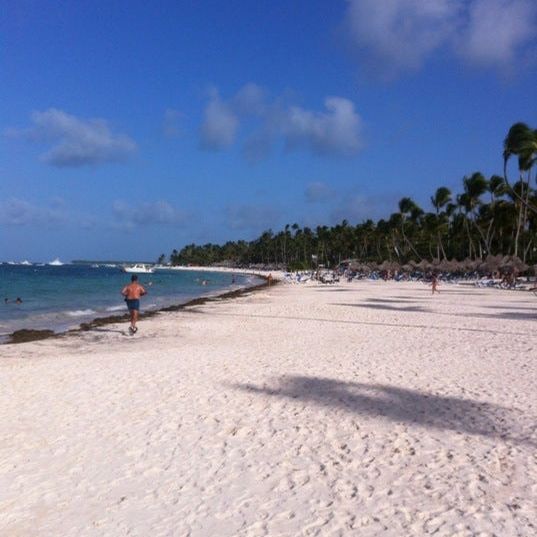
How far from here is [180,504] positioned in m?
4.07

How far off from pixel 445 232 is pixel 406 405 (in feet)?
237

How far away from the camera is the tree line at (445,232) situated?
162 feet

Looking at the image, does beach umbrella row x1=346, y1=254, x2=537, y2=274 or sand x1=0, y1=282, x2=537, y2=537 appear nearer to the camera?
sand x1=0, y1=282, x2=537, y2=537

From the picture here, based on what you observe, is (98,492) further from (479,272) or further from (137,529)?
(479,272)

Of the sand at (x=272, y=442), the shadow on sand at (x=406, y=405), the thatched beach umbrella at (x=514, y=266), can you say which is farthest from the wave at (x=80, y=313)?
the thatched beach umbrella at (x=514, y=266)

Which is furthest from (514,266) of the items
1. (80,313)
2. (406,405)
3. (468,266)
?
(406,405)

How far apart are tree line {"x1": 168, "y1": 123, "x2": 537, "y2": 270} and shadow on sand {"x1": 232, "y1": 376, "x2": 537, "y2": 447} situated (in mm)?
26077

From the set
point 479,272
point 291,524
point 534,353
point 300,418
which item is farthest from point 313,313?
point 479,272

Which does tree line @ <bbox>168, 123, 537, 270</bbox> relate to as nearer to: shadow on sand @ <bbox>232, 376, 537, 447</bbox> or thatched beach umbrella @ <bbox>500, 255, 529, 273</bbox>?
thatched beach umbrella @ <bbox>500, 255, 529, 273</bbox>

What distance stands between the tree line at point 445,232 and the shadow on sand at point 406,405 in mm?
26077

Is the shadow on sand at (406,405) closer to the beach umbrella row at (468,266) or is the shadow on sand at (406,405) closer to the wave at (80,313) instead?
the wave at (80,313)

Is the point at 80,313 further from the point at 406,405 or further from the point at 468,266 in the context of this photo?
the point at 468,266

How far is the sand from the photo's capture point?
3822 mm

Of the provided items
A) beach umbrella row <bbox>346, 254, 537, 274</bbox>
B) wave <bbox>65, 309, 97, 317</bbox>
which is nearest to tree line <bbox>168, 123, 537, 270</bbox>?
beach umbrella row <bbox>346, 254, 537, 274</bbox>
